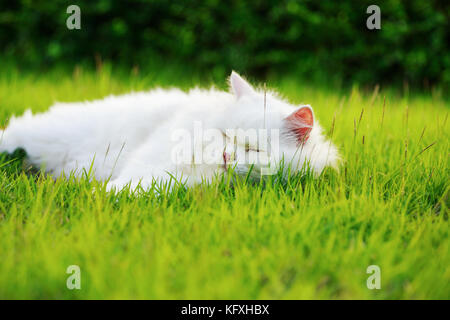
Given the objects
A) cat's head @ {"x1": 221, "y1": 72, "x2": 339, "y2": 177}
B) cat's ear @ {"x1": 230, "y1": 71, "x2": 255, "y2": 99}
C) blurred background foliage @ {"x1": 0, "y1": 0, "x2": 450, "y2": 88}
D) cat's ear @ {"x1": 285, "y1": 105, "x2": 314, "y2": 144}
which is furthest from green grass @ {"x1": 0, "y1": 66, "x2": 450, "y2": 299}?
blurred background foliage @ {"x1": 0, "y1": 0, "x2": 450, "y2": 88}

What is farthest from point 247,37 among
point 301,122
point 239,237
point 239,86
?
point 239,237

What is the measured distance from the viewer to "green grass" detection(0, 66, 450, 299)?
4.70 feet

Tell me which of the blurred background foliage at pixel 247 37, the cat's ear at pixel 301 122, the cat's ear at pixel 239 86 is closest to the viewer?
the cat's ear at pixel 301 122

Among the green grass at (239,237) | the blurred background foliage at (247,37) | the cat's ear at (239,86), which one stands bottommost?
the green grass at (239,237)

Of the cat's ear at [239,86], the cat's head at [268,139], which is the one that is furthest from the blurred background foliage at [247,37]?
the cat's head at [268,139]

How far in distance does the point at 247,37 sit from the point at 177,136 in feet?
11.8

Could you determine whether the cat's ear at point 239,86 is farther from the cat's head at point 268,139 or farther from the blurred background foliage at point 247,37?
the blurred background foliage at point 247,37

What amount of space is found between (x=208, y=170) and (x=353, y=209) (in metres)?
0.80

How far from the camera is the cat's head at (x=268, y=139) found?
6.89 ft

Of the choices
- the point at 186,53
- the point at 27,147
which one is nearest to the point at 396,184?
the point at 27,147

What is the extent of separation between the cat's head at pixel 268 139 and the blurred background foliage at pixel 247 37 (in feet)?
10.8

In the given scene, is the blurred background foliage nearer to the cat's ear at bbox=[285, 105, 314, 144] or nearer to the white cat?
the white cat
